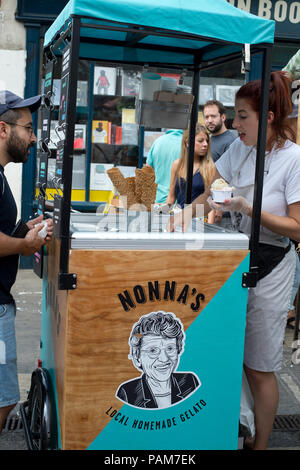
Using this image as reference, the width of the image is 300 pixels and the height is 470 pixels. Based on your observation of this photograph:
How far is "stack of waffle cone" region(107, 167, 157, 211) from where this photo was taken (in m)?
3.29

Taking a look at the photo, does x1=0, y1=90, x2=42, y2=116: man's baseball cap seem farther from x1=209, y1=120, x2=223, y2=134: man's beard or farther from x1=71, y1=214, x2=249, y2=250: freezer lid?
x1=209, y1=120, x2=223, y2=134: man's beard

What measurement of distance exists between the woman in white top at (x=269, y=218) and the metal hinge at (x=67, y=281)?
2.71 feet

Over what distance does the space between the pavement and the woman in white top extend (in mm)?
628

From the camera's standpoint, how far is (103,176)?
7816 mm

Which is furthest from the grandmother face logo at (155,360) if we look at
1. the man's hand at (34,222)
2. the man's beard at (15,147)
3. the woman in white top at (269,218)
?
the man's beard at (15,147)

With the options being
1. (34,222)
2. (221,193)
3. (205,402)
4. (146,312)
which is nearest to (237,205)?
(221,193)

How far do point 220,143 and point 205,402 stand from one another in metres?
3.31

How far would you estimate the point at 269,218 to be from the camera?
2.80m

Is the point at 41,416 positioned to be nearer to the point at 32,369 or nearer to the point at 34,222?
the point at 34,222

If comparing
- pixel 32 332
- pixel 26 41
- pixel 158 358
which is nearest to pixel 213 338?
pixel 158 358

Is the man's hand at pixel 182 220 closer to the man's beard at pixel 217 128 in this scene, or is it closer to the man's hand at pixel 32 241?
the man's hand at pixel 32 241

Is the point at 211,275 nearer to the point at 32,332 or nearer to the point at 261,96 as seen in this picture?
the point at 261,96

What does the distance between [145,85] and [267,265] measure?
1.37 meters

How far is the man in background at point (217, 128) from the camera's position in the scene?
5527 millimetres
